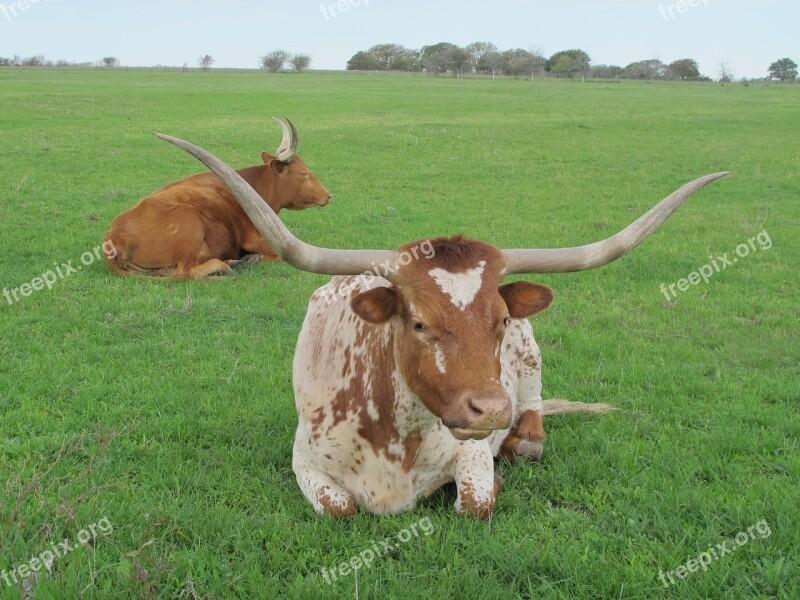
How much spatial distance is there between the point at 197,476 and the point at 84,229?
28.0ft

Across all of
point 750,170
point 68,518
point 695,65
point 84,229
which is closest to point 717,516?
point 68,518

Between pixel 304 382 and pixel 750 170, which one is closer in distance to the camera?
pixel 304 382

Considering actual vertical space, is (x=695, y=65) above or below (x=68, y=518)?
above

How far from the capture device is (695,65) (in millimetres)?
107500

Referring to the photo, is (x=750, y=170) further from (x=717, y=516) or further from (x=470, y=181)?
(x=717, y=516)

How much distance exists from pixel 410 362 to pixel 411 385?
14 centimetres

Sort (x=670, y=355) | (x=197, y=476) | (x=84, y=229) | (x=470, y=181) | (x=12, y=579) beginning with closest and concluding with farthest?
1. (x=12, y=579)
2. (x=197, y=476)
3. (x=670, y=355)
4. (x=84, y=229)
5. (x=470, y=181)

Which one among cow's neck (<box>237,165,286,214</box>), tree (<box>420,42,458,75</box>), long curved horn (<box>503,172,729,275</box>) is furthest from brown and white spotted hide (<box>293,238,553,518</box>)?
tree (<box>420,42,458,75</box>)

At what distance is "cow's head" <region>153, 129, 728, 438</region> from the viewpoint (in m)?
3.75

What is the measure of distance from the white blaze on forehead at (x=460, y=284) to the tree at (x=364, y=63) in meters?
116

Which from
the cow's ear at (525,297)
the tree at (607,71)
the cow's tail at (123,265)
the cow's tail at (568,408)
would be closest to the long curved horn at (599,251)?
the cow's ear at (525,297)

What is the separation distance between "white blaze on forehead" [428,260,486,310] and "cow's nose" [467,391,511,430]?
0.52 meters

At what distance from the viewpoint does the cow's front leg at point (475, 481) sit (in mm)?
4430

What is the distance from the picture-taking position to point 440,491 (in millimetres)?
4848
